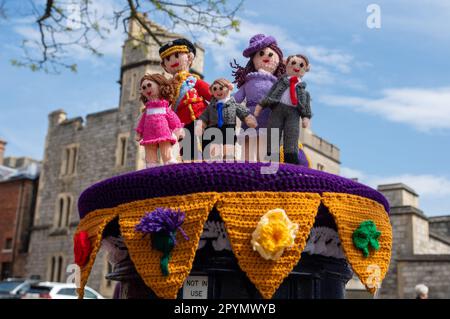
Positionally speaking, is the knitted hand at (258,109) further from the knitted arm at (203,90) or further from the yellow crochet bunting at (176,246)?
the yellow crochet bunting at (176,246)

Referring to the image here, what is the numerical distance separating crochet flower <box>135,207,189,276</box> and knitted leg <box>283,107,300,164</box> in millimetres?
941

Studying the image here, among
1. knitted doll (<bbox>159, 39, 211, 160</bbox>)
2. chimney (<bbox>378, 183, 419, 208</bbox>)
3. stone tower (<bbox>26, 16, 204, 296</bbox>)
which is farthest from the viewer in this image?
stone tower (<bbox>26, 16, 204, 296</bbox>)

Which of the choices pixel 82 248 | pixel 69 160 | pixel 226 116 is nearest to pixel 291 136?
pixel 226 116

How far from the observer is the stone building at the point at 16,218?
2934 centimetres

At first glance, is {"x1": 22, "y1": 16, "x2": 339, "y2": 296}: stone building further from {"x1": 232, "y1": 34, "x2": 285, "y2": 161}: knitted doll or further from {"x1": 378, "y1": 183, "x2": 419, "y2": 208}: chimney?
{"x1": 232, "y1": 34, "x2": 285, "y2": 161}: knitted doll

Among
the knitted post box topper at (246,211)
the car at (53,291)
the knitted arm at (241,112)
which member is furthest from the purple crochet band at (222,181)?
the car at (53,291)

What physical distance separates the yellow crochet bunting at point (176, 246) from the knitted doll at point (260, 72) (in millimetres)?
966

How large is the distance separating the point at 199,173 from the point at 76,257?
3.51 ft

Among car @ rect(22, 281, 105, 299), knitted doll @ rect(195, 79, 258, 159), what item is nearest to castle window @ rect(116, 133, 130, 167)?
car @ rect(22, 281, 105, 299)

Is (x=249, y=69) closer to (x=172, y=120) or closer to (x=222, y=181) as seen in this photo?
(x=172, y=120)

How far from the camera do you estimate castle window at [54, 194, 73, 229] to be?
90.8 ft

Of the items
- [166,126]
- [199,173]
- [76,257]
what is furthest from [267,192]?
[76,257]

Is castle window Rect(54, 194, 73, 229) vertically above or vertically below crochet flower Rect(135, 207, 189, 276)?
above
